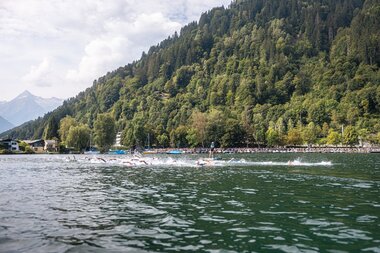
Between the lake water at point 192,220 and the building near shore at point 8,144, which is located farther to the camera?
the building near shore at point 8,144

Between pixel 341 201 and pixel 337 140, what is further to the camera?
pixel 337 140

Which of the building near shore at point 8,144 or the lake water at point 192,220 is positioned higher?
the building near shore at point 8,144

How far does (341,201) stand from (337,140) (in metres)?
181

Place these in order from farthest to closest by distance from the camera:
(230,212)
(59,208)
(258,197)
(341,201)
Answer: (258,197), (341,201), (59,208), (230,212)

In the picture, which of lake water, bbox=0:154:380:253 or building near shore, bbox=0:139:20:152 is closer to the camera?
lake water, bbox=0:154:380:253

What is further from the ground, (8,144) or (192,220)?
(8,144)

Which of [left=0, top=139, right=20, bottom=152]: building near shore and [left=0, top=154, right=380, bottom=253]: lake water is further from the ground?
[left=0, top=139, right=20, bottom=152]: building near shore

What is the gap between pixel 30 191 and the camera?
35.5 m

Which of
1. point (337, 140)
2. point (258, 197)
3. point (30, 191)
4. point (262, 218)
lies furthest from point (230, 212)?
point (337, 140)

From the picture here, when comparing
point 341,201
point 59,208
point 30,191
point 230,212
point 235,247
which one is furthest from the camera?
point 30,191

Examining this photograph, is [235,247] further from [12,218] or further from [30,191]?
[30,191]

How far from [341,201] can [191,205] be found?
35.4 feet

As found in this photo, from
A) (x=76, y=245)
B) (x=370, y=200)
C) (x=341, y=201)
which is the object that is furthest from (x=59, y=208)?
(x=370, y=200)

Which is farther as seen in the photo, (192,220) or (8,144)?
(8,144)
